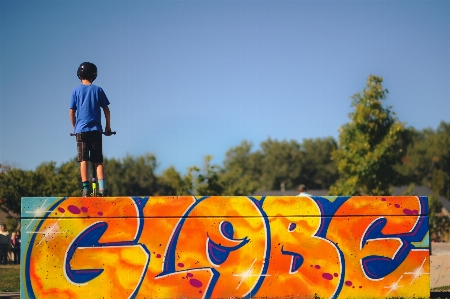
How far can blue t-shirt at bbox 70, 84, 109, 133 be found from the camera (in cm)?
856

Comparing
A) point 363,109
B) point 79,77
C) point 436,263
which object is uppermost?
point 363,109

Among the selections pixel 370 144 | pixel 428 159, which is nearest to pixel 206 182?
pixel 370 144

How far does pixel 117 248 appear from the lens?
25.3ft

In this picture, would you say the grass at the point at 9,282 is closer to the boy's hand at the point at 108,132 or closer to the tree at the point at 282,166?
the boy's hand at the point at 108,132

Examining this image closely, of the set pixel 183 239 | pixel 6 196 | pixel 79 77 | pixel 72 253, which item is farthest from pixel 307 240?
pixel 6 196

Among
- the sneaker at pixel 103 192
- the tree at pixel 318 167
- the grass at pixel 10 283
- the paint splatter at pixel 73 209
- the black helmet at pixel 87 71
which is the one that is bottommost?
the grass at pixel 10 283

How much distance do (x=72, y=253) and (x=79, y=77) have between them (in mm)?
2589

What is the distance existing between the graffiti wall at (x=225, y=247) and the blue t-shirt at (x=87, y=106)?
4.26ft

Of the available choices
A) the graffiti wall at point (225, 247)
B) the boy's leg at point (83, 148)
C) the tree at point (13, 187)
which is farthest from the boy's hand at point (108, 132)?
the tree at point (13, 187)

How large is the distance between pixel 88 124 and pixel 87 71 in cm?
79

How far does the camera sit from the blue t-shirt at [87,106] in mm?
8562

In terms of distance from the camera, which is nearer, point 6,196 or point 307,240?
point 307,240

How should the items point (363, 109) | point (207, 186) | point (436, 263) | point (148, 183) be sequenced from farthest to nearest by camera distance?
point (148, 183) < point (207, 186) < point (363, 109) < point (436, 263)

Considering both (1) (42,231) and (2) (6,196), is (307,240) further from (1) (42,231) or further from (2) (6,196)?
(2) (6,196)
